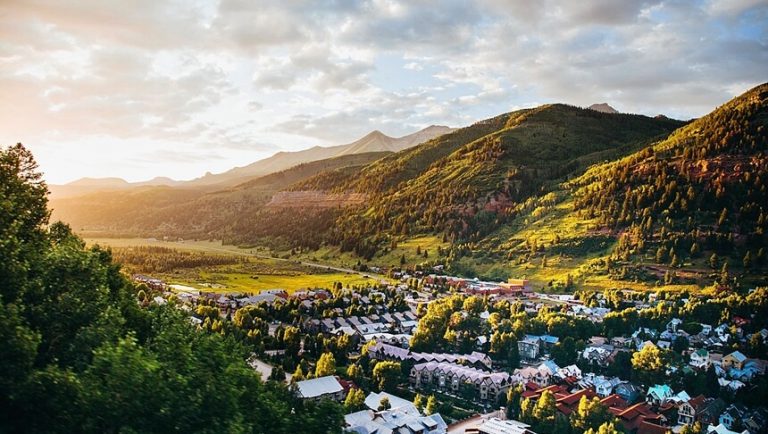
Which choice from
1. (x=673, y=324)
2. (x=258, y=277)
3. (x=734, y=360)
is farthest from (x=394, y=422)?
Result: (x=258, y=277)

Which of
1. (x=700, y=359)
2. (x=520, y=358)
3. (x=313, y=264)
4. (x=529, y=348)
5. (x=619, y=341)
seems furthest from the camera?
(x=313, y=264)

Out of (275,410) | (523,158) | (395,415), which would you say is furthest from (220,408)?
(523,158)

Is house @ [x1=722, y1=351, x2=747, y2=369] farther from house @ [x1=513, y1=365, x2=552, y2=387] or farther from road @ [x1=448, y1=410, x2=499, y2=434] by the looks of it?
road @ [x1=448, y1=410, x2=499, y2=434]

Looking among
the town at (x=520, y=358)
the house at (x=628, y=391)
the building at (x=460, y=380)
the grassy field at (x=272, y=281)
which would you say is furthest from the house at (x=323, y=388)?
the grassy field at (x=272, y=281)

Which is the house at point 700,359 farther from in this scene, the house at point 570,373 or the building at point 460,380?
the building at point 460,380

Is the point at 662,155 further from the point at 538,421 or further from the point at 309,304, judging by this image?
the point at 538,421

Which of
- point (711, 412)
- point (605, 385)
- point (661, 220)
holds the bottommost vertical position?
point (711, 412)

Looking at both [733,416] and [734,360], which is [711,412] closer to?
[733,416]
